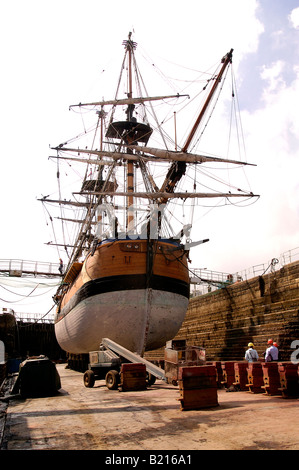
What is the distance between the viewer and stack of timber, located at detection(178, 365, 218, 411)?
26.2 feet

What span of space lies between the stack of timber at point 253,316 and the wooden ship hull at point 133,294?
308 cm

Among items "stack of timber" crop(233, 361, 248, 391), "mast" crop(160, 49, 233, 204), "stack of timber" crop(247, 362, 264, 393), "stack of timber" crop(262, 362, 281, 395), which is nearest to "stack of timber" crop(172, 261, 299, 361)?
"stack of timber" crop(233, 361, 248, 391)

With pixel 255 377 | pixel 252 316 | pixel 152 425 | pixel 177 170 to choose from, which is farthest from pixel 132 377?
pixel 177 170

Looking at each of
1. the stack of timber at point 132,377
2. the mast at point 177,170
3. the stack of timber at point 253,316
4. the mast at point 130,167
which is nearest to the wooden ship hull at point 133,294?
the stack of timber at point 253,316

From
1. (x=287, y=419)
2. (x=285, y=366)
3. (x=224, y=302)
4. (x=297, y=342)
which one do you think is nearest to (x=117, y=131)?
(x=224, y=302)

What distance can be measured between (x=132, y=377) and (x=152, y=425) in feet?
19.3

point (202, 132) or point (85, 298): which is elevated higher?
point (202, 132)

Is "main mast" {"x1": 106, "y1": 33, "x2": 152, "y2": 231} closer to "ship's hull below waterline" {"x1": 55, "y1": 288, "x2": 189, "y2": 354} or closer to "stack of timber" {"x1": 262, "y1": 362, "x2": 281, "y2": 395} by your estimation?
"ship's hull below waterline" {"x1": 55, "y1": 288, "x2": 189, "y2": 354}

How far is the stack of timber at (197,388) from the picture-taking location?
7.99m

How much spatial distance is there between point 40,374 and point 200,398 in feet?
19.7

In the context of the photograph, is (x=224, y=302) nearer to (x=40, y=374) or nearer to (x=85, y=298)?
(x=85, y=298)

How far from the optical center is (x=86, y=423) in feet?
23.0
